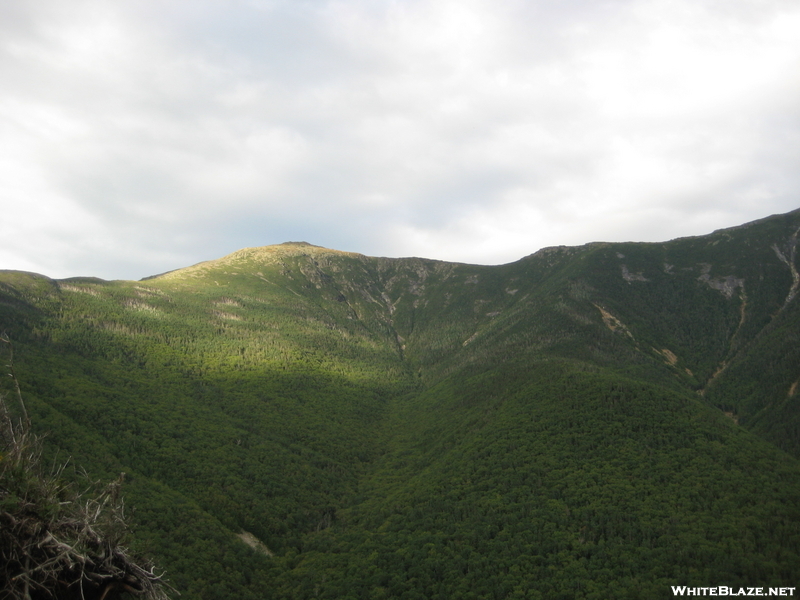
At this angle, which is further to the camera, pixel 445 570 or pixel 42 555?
pixel 445 570

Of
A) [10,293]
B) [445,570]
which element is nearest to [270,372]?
[10,293]

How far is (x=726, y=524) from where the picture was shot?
78.4 metres

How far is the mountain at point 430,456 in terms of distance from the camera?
77500 mm

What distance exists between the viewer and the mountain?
77.5m

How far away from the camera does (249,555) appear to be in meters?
90.5

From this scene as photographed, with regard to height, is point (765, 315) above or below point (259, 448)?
above

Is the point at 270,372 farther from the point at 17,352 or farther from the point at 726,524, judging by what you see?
the point at 726,524

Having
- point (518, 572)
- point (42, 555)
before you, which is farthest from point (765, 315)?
point (42, 555)

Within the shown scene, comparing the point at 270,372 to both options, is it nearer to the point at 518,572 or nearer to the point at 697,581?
the point at 518,572

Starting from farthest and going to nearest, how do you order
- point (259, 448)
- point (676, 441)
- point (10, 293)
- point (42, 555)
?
point (10, 293)
point (259, 448)
point (676, 441)
point (42, 555)

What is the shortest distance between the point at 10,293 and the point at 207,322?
6689cm

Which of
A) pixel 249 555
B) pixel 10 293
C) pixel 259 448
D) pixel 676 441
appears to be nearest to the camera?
pixel 249 555

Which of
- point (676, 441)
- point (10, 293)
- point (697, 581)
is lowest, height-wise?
point (697, 581)

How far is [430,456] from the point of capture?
13175 cm
